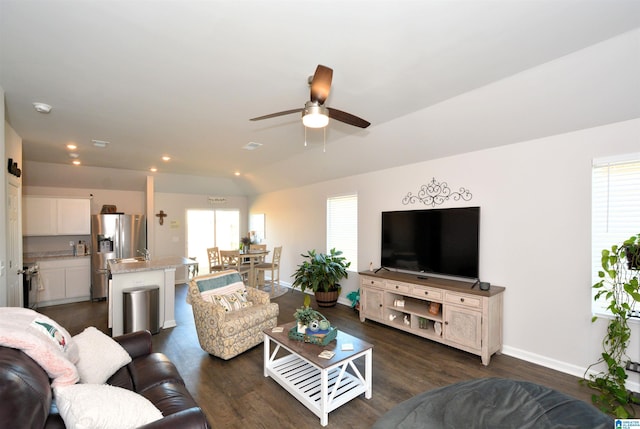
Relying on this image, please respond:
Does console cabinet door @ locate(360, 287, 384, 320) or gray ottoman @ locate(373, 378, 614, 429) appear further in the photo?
console cabinet door @ locate(360, 287, 384, 320)

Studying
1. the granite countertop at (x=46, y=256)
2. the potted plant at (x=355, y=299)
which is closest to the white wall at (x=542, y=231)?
the potted plant at (x=355, y=299)

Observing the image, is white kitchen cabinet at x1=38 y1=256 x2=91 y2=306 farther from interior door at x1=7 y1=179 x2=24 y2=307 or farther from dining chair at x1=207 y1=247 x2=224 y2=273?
dining chair at x1=207 y1=247 x2=224 y2=273

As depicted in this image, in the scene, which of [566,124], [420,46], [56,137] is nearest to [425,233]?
[566,124]

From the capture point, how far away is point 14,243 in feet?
11.5

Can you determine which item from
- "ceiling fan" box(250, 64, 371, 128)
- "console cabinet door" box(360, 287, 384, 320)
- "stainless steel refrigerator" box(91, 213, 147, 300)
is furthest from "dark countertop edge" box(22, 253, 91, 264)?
"ceiling fan" box(250, 64, 371, 128)

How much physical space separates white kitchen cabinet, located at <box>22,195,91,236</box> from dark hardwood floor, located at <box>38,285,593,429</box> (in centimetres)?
251

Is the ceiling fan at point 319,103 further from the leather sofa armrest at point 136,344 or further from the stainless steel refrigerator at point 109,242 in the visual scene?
the stainless steel refrigerator at point 109,242

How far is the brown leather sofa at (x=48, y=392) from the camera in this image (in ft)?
3.55

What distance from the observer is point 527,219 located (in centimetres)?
323

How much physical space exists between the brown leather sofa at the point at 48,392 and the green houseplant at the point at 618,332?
319cm

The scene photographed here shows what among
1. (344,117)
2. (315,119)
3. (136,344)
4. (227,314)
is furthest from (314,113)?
(227,314)

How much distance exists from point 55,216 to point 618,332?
8.50 m

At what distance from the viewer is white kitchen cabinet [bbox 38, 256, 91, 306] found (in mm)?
5410

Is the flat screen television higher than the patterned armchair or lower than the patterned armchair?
higher
